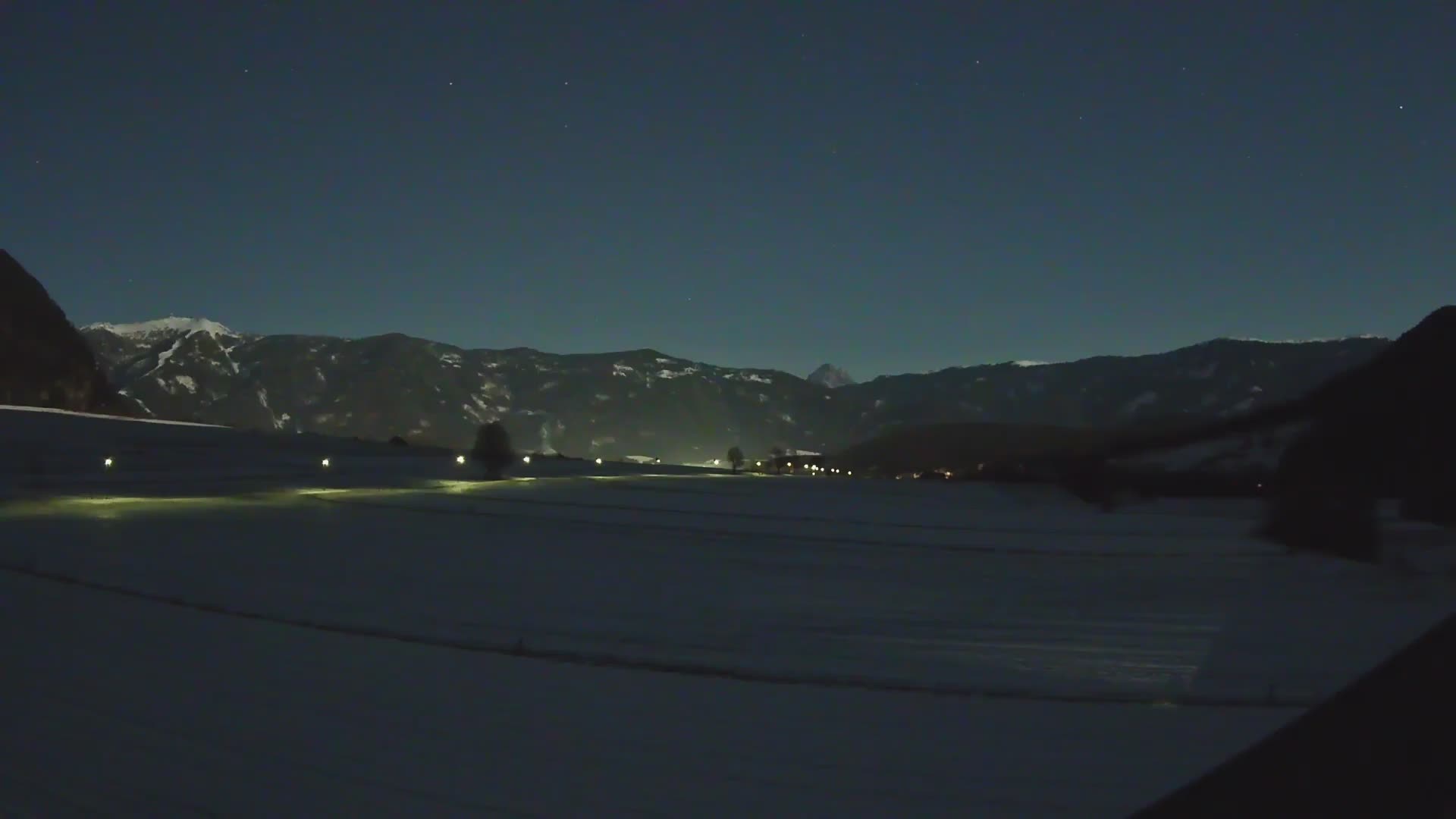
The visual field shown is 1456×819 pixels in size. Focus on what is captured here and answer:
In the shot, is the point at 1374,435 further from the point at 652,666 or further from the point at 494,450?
the point at 494,450

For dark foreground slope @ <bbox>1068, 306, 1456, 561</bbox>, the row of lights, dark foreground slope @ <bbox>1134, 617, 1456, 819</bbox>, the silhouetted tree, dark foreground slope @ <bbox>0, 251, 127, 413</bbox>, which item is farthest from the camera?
dark foreground slope @ <bbox>0, 251, 127, 413</bbox>

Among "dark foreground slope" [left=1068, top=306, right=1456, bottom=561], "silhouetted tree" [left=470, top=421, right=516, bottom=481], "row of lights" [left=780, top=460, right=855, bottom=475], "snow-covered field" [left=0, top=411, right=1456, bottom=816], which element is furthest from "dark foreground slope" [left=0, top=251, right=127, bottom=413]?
"dark foreground slope" [left=1068, top=306, right=1456, bottom=561]

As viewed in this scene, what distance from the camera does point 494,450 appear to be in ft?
148

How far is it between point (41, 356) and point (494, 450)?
10368 centimetres

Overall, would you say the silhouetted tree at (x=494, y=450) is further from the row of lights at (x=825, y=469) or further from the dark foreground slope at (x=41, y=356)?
the dark foreground slope at (x=41, y=356)

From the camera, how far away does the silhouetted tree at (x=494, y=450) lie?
44.5 metres

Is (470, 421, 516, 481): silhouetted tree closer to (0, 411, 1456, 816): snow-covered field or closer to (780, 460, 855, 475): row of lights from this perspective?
(0, 411, 1456, 816): snow-covered field

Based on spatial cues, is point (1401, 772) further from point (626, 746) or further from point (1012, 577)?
point (1012, 577)

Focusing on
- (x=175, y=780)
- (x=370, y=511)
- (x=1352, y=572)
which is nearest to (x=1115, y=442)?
(x=175, y=780)

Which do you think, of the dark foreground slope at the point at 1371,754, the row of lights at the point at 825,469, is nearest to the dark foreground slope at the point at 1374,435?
the dark foreground slope at the point at 1371,754

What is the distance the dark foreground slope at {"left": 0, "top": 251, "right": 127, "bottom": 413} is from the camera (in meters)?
111

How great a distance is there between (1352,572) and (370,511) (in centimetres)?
2142

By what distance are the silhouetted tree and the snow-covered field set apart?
2496 centimetres

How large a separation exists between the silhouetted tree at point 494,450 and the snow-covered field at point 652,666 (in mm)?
24957
